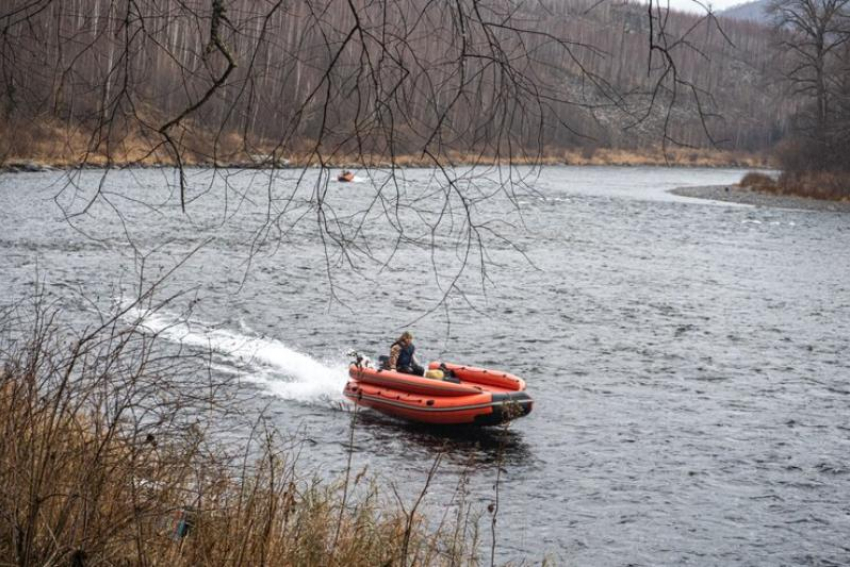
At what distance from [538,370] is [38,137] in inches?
561

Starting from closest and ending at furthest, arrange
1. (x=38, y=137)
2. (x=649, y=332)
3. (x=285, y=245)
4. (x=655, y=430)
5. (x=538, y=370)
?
(x=38, y=137) < (x=655, y=430) < (x=538, y=370) < (x=649, y=332) < (x=285, y=245)

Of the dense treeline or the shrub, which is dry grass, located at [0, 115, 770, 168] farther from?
the shrub

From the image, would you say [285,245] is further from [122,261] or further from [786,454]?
[786,454]

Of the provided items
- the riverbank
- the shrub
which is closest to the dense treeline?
the shrub

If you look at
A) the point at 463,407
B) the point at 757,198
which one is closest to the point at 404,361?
the point at 463,407

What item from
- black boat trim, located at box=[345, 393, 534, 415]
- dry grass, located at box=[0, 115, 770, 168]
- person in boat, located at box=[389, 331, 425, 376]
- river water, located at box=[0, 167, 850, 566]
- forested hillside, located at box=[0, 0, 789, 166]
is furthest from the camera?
person in boat, located at box=[389, 331, 425, 376]

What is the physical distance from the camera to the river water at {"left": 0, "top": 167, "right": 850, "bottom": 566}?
35.3 feet

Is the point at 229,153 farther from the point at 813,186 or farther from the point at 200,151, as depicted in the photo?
the point at 813,186

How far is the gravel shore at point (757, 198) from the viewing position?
144 feet

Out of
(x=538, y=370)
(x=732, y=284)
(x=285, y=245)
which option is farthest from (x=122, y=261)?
(x=732, y=284)

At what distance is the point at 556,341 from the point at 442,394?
17.6 ft

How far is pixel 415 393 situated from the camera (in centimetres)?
1497

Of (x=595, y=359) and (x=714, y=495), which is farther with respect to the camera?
(x=595, y=359)

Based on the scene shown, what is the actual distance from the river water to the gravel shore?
873cm
